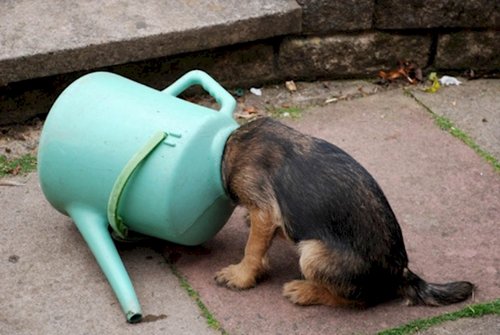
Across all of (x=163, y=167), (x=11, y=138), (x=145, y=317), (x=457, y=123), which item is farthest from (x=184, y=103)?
(x=457, y=123)

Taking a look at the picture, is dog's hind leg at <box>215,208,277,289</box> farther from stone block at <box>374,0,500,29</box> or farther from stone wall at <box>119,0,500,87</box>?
stone block at <box>374,0,500,29</box>

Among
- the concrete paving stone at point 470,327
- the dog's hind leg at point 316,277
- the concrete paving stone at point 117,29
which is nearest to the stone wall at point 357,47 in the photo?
the concrete paving stone at point 117,29

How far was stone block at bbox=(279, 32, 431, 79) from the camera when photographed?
546 cm

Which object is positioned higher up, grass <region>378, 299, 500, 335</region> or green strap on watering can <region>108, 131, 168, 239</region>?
green strap on watering can <region>108, 131, 168, 239</region>

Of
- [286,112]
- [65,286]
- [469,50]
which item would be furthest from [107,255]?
[469,50]

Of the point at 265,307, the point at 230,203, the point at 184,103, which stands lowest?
the point at 265,307

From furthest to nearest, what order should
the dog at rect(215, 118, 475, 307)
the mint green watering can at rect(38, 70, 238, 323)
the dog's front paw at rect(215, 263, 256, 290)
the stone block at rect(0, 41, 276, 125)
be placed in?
1. the stone block at rect(0, 41, 276, 125)
2. the dog's front paw at rect(215, 263, 256, 290)
3. the mint green watering can at rect(38, 70, 238, 323)
4. the dog at rect(215, 118, 475, 307)

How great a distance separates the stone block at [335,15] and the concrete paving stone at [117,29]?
74 mm

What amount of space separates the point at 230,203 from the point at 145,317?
0.61 m

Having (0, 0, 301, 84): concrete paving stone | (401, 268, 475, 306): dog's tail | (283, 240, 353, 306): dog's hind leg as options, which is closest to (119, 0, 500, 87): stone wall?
(0, 0, 301, 84): concrete paving stone

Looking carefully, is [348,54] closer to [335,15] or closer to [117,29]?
[335,15]

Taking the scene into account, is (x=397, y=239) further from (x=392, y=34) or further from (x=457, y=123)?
(x=392, y=34)

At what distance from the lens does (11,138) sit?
16.2ft

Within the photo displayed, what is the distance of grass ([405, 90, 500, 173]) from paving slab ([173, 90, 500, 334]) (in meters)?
0.04
